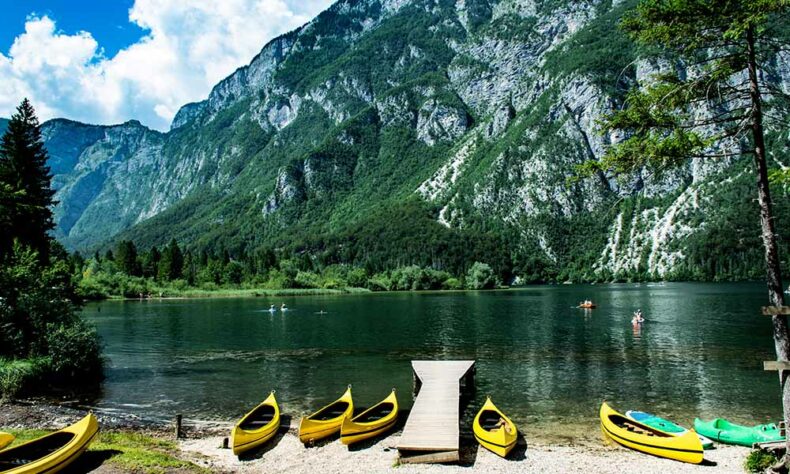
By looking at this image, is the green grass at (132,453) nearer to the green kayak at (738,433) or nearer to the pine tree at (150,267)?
the green kayak at (738,433)

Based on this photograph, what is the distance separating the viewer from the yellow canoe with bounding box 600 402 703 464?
21406 millimetres

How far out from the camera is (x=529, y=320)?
8538 centimetres

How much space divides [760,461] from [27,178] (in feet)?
→ 173

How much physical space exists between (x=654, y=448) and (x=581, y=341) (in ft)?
131

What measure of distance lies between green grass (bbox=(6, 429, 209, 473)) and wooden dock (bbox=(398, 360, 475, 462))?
8.58 m

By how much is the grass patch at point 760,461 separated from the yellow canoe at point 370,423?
15.3 meters

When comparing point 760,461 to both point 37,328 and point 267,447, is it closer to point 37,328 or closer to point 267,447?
point 267,447

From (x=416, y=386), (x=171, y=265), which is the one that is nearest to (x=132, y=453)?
(x=416, y=386)

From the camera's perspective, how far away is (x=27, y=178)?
43.9m

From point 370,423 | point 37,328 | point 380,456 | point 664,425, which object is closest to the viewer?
point 380,456

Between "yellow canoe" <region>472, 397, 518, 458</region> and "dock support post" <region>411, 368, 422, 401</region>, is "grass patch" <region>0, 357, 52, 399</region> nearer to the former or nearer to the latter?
"dock support post" <region>411, 368, 422, 401</region>

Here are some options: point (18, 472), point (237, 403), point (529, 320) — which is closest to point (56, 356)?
point (237, 403)

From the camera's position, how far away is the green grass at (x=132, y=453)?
62.7 ft

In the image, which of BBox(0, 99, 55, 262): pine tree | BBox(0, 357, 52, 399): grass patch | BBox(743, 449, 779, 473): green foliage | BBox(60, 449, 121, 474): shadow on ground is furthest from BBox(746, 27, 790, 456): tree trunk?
BBox(0, 99, 55, 262): pine tree
